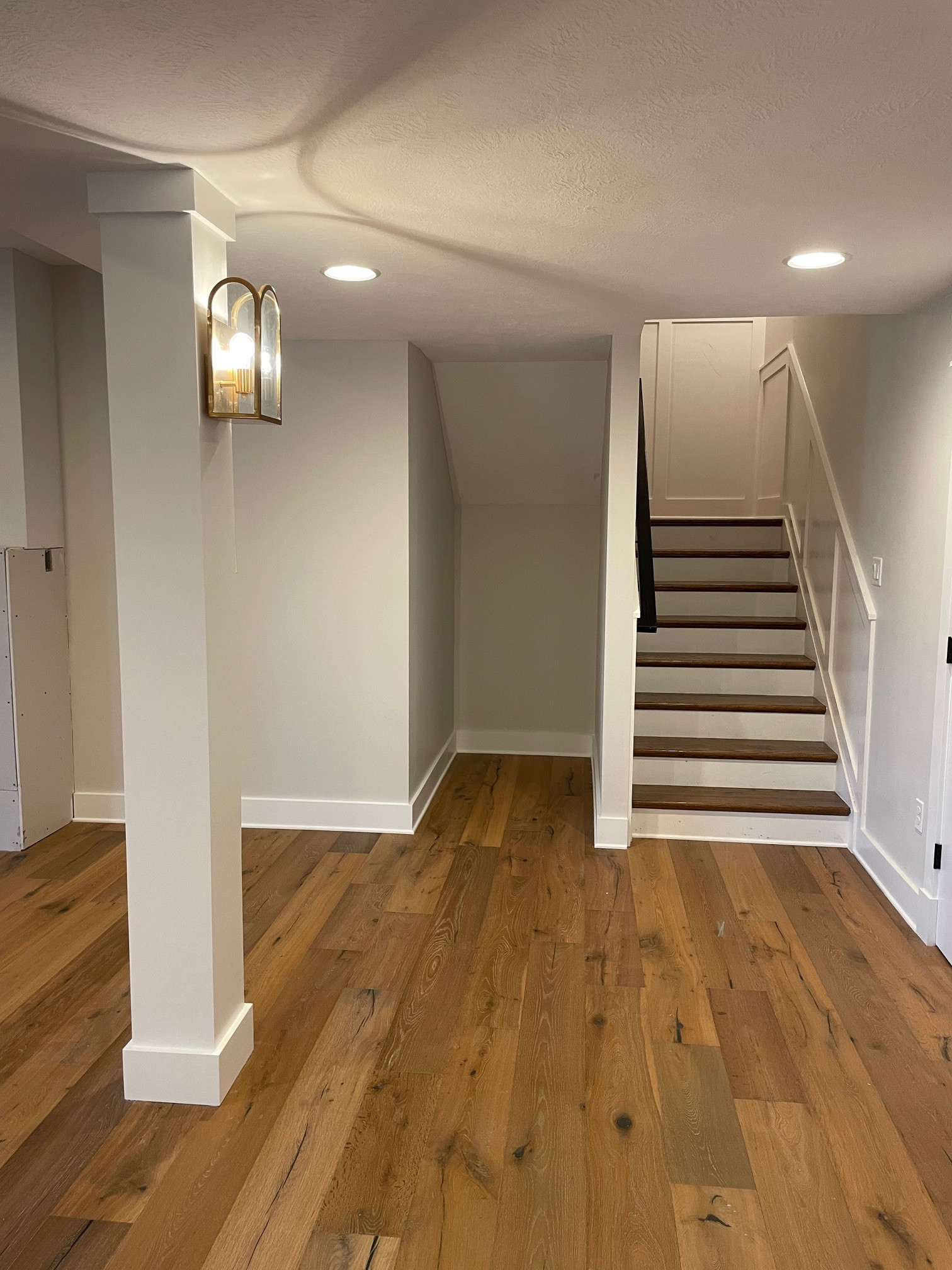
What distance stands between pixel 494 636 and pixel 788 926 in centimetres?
270

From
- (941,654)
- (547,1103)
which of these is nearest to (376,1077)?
(547,1103)

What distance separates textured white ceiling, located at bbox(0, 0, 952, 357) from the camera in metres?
1.37

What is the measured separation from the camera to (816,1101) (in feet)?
7.27

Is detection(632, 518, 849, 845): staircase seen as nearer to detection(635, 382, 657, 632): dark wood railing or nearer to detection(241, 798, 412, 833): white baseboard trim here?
detection(635, 382, 657, 632): dark wood railing

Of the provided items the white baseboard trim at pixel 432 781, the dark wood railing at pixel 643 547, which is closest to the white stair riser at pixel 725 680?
the dark wood railing at pixel 643 547

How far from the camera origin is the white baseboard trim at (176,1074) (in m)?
2.18

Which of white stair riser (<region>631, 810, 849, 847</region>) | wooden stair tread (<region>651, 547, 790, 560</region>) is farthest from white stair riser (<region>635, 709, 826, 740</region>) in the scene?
wooden stair tread (<region>651, 547, 790, 560</region>)

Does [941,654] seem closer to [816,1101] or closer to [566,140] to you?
[816,1101]

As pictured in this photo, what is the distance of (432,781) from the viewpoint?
15.3ft

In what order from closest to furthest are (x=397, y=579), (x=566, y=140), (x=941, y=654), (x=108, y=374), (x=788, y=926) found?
(x=566, y=140), (x=108, y=374), (x=941, y=654), (x=788, y=926), (x=397, y=579)

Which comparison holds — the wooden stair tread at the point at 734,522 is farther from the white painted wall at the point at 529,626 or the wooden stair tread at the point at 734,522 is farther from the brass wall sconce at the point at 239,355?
the brass wall sconce at the point at 239,355

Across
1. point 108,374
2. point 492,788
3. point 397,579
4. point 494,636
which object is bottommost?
point 492,788

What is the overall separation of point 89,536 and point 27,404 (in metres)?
0.58

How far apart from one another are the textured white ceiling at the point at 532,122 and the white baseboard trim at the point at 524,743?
3203 millimetres
